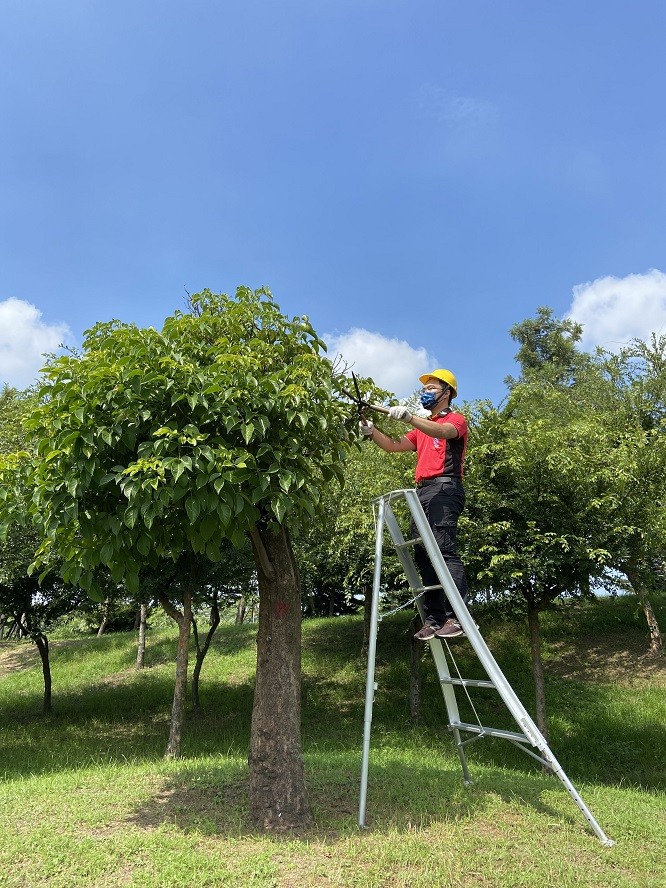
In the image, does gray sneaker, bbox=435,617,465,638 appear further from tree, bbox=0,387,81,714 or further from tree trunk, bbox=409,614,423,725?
tree trunk, bbox=409,614,423,725

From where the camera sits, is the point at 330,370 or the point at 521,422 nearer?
the point at 330,370

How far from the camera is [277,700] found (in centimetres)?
552

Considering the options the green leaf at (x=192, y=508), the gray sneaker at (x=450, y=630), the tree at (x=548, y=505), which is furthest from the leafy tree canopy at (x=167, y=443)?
the tree at (x=548, y=505)

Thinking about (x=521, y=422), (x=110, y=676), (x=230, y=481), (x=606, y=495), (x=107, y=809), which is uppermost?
(x=521, y=422)

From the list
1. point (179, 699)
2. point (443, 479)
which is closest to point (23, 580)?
point (179, 699)

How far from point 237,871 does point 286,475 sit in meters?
2.73

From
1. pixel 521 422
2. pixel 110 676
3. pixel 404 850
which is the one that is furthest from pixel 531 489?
pixel 110 676

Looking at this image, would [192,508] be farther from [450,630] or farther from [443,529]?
[450,630]

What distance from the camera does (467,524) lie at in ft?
37.7

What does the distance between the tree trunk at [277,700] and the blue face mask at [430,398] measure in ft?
5.82

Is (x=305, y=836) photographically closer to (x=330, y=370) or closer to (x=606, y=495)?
(x=330, y=370)

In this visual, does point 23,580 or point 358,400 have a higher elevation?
point 358,400

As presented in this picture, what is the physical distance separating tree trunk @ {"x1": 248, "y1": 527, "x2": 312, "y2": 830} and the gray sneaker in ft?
4.32

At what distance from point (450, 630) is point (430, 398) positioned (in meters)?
2.00
